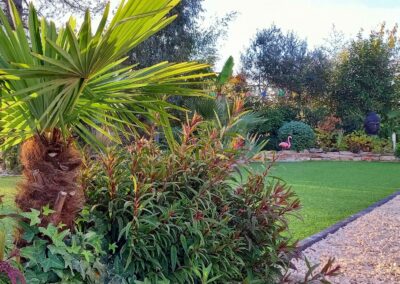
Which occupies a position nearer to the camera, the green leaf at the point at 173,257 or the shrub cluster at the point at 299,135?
the green leaf at the point at 173,257

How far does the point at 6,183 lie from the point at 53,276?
25.9 feet

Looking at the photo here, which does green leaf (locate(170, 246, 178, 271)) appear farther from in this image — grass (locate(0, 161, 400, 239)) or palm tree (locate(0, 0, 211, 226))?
grass (locate(0, 161, 400, 239))

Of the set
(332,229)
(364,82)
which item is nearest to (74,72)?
(332,229)

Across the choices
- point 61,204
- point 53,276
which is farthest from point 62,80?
point 53,276

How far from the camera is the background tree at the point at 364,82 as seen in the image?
20.9 meters

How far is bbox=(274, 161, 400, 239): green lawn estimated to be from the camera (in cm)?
634

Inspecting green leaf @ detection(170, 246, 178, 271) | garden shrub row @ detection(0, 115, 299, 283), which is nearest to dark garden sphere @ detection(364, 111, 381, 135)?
garden shrub row @ detection(0, 115, 299, 283)

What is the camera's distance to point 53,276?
201cm

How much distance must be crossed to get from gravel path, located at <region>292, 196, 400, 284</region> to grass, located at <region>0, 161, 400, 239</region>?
37 cm

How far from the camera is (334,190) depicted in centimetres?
941

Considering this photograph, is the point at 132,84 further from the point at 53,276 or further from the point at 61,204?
the point at 53,276

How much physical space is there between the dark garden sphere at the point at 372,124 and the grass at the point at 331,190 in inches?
205

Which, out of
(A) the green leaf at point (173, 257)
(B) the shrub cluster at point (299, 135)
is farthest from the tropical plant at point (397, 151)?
(A) the green leaf at point (173, 257)

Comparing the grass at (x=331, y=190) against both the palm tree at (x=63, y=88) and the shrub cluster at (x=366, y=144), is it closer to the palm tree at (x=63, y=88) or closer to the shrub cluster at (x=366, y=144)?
the palm tree at (x=63, y=88)
